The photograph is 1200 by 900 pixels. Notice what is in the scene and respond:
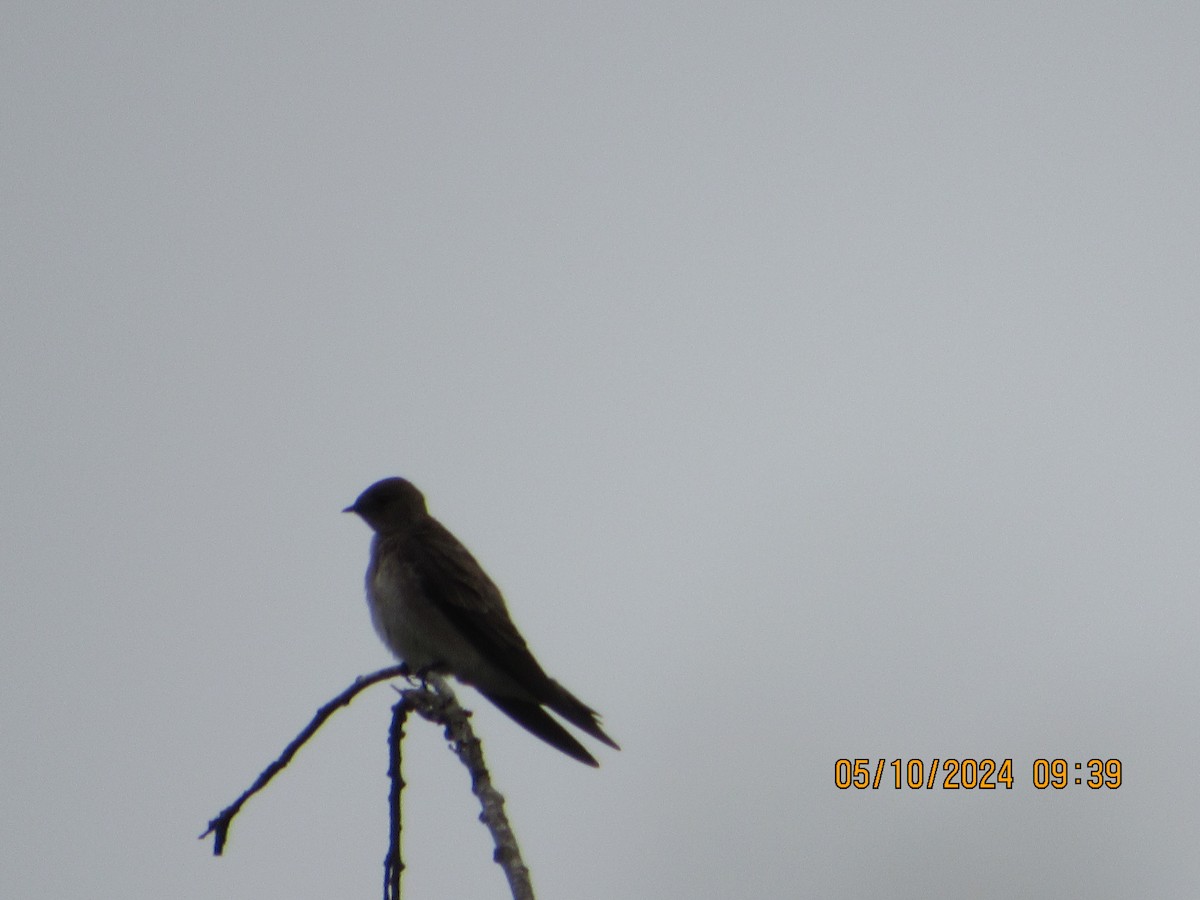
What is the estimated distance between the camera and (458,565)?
7605 millimetres

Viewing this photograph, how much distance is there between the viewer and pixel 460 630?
722 cm

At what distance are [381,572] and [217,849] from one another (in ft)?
14.0

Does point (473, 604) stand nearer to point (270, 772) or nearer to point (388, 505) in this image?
point (388, 505)

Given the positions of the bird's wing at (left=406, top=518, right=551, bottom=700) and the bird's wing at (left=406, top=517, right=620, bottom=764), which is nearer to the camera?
the bird's wing at (left=406, top=517, right=620, bottom=764)

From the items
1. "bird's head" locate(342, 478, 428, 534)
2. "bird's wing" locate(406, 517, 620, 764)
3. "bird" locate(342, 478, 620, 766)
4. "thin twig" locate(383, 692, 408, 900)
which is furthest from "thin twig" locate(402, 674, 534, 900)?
"bird's head" locate(342, 478, 428, 534)

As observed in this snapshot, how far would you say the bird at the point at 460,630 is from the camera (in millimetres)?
6844

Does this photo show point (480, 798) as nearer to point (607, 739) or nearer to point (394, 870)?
point (394, 870)

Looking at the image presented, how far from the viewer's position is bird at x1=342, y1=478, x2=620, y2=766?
6844 millimetres

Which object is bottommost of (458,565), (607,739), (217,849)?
(607,739)

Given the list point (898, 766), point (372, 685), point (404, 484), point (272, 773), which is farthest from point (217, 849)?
point (898, 766)

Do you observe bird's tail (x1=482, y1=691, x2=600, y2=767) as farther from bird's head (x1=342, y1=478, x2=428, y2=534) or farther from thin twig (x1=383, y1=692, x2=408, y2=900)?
thin twig (x1=383, y1=692, x2=408, y2=900)

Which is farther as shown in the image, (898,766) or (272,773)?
(898,766)

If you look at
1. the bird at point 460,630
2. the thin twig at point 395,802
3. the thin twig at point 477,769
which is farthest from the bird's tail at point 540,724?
the thin twig at point 395,802

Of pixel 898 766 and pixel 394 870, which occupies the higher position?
pixel 394 870
